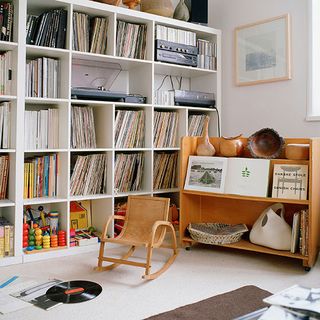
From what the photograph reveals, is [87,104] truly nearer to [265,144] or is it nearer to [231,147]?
[231,147]

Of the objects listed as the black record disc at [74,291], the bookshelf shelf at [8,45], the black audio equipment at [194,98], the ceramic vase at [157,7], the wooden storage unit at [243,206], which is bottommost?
the black record disc at [74,291]

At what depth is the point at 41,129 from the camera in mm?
2812

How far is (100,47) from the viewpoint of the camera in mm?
3014

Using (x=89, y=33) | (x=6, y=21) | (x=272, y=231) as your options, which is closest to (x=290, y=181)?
(x=272, y=231)

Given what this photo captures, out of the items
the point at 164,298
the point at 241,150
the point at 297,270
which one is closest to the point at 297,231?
the point at 297,270

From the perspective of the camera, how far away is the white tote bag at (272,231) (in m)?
2.54

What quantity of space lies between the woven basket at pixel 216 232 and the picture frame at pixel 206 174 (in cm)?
31

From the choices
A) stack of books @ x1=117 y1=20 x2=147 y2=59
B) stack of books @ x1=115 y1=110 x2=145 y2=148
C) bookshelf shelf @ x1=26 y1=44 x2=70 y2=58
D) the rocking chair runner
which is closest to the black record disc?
the rocking chair runner

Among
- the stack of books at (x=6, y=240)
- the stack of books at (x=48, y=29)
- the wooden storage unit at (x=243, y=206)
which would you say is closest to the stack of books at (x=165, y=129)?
the wooden storage unit at (x=243, y=206)

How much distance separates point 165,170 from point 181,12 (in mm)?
1437

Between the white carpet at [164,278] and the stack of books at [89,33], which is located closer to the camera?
the white carpet at [164,278]

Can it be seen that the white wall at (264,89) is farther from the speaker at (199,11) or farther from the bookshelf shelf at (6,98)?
the bookshelf shelf at (6,98)

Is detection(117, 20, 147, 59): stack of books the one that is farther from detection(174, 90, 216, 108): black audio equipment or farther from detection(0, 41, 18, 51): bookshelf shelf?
detection(0, 41, 18, 51): bookshelf shelf

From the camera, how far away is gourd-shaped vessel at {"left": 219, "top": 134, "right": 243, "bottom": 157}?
282cm
